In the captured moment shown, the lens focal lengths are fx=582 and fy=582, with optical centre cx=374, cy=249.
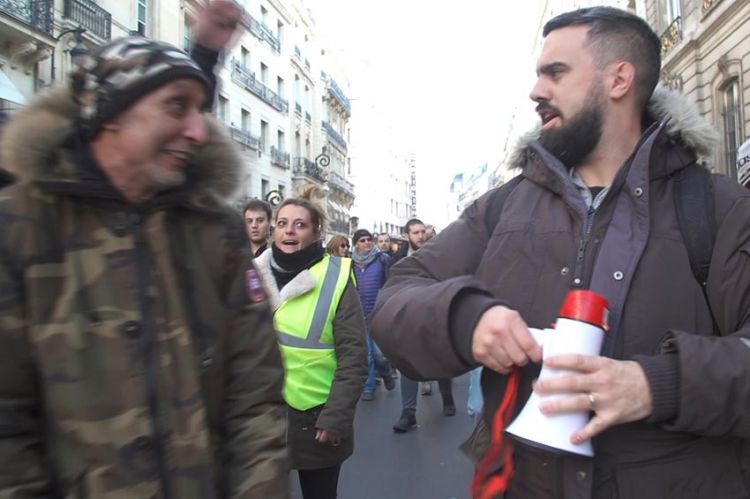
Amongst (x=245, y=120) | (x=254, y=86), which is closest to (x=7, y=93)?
(x=245, y=120)

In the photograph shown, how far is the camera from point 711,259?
1410 millimetres

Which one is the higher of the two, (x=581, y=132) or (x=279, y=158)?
(x=279, y=158)

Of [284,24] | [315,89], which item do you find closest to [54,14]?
[284,24]

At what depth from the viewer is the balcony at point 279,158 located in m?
31.7

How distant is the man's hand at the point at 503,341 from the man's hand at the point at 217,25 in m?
1.17

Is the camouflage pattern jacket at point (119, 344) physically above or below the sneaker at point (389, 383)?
above

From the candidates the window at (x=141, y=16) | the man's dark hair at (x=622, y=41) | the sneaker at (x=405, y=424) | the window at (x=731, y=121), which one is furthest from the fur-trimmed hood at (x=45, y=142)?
the window at (x=141, y=16)

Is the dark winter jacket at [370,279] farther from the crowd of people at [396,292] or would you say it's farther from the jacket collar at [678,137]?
the jacket collar at [678,137]

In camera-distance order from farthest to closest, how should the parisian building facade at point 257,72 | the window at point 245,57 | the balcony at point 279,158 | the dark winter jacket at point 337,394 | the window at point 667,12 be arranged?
the balcony at point 279,158 < the window at point 245,57 < the window at point 667,12 < the parisian building facade at point 257,72 < the dark winter jacket at point 337,394

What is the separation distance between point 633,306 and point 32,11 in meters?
16.3

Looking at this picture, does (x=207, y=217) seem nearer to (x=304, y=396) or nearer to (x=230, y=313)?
(x=230, y=313)

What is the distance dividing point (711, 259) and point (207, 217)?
127 cm

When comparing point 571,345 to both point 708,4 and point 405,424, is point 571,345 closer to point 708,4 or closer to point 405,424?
point 405,424

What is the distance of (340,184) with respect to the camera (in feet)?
157
